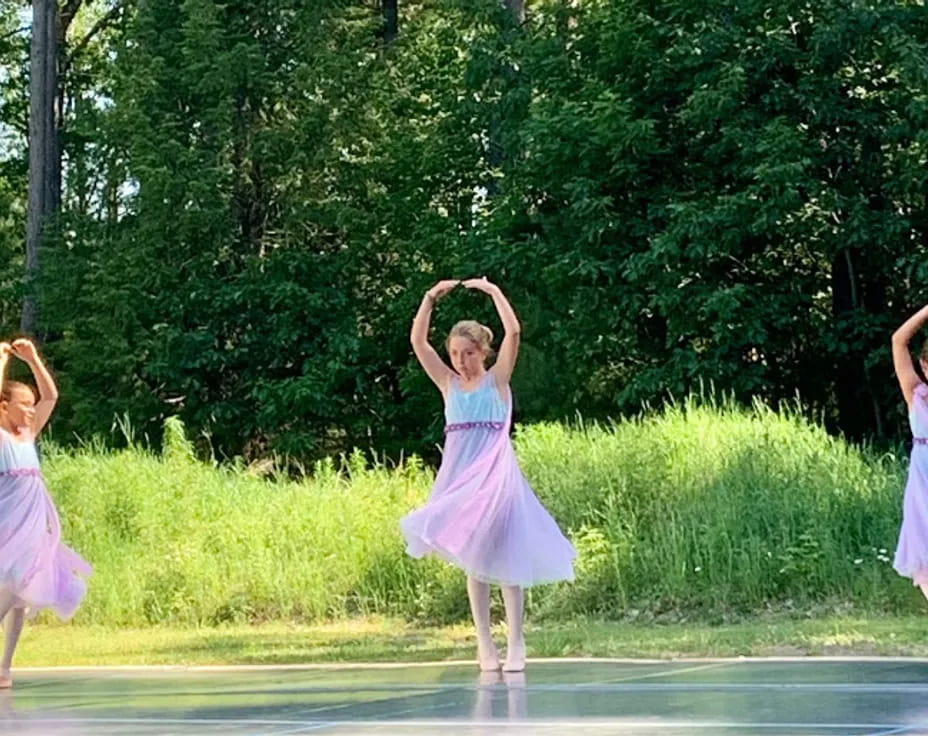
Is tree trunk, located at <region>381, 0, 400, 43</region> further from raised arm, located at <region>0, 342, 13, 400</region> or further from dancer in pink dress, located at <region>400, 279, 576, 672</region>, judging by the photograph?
dancer in pink dress, located at <region>400, 279, 576, 672</region>

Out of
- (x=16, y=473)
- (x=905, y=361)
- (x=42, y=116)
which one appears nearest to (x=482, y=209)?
(x=42, y=116)

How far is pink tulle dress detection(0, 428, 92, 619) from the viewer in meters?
10.7

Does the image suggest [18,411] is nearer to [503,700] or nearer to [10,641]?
[10,641]

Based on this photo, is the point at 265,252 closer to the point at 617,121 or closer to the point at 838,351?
the point at 617,121

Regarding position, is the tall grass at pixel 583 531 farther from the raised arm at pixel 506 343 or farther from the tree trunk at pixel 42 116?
the tree trunk at pixel 42 116

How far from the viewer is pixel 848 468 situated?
16.1 m

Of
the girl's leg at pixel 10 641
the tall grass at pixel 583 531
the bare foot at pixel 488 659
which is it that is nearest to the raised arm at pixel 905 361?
the bare foot at pixel 488 659

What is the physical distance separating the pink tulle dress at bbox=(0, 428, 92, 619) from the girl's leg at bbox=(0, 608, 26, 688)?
0.09 meters

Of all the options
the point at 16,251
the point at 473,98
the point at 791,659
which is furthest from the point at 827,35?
the point at 16,251

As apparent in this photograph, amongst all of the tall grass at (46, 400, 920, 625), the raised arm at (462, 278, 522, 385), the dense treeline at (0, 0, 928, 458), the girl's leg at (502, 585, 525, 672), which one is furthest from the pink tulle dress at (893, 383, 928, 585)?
the dense treeline at (0, 0, 928, 458)

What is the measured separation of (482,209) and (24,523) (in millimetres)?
21289

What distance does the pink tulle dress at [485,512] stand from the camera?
386 inches

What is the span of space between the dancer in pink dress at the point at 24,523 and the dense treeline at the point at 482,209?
14850 mm

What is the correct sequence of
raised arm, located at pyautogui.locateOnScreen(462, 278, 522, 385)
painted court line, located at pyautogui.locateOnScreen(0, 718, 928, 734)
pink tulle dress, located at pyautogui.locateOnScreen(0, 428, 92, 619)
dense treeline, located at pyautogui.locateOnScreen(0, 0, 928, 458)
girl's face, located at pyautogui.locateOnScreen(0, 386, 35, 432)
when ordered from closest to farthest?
1. painted court line, located at pyautogui.locateOnScreen(0, 718, 928, 734)
2. raised arm, located at pyautogui.locateOnScreen(462, 278, 522, 385)
3. pink tulle dress, located at pyautogui.locateOnScreen(0, 428, 92, 619)
4. girl's face, located at pyautogui.locateOnScreen(0, 386, 35, 432)
5. dense treeline, located at pyautogui.locateOnScreen(0, 0, 928, 458)
